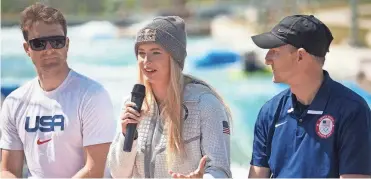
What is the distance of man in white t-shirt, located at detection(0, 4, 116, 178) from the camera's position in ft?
13.0

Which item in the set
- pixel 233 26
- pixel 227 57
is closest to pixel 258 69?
pixel 227 57

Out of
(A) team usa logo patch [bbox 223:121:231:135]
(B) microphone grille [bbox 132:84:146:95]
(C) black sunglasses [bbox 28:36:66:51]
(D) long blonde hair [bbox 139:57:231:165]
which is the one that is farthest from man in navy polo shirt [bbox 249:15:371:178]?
(C) black sunglasses [bbox 28:36:66:51]

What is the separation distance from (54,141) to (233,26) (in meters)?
23.9

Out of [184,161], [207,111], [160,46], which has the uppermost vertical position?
[160,46]

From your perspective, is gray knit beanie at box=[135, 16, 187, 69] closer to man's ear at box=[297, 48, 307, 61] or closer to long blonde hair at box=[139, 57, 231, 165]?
long blonde hair at box=[139, 57, 231, 165]

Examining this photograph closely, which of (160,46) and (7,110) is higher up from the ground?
(160,46)

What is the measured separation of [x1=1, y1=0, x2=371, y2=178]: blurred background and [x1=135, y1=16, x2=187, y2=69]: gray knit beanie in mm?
1817

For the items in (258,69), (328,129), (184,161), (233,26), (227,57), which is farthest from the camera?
(233,26)

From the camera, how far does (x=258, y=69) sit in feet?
53.3

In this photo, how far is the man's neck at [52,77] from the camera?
13.3 feet

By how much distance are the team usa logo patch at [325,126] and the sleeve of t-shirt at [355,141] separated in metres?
0.05

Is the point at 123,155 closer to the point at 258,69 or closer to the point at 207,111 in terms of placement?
the point at 207,111

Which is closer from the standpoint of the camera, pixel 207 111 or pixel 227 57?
pixel 207 111

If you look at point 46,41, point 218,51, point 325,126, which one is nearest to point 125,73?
point 218,51
